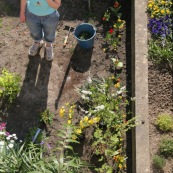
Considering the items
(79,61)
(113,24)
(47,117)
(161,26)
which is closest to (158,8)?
(161,26)

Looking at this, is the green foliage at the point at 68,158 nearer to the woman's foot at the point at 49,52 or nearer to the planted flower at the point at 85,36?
the woman's foot at the point at 49,52

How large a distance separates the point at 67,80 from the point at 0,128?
1166 mm

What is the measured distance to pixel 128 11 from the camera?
555 centimetres

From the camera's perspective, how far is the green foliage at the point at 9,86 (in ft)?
15.6

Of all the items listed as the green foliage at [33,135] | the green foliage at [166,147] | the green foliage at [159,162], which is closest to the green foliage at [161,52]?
the green foliage at [166,147]

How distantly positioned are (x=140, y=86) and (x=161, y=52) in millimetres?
527

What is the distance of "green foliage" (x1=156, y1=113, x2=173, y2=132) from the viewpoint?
4492 millimetres

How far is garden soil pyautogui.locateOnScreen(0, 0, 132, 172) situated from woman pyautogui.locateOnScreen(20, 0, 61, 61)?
0.65 ft

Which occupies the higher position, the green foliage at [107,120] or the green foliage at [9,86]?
the green foliage at [9,86]

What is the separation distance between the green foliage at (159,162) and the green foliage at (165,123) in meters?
0.36

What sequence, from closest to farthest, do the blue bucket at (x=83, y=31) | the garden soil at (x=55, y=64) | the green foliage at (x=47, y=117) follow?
the green foliage at (x=47, y=117) < the garden soil at (x=55, y=64) < the blue bucket at (x=83, y=31)

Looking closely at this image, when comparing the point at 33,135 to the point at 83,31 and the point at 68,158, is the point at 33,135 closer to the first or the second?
the point at 68,158

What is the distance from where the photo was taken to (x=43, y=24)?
15.4 feet

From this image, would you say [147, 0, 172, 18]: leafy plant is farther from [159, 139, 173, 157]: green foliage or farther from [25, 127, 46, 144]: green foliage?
[25, 127, 46, 144]: green foliage
